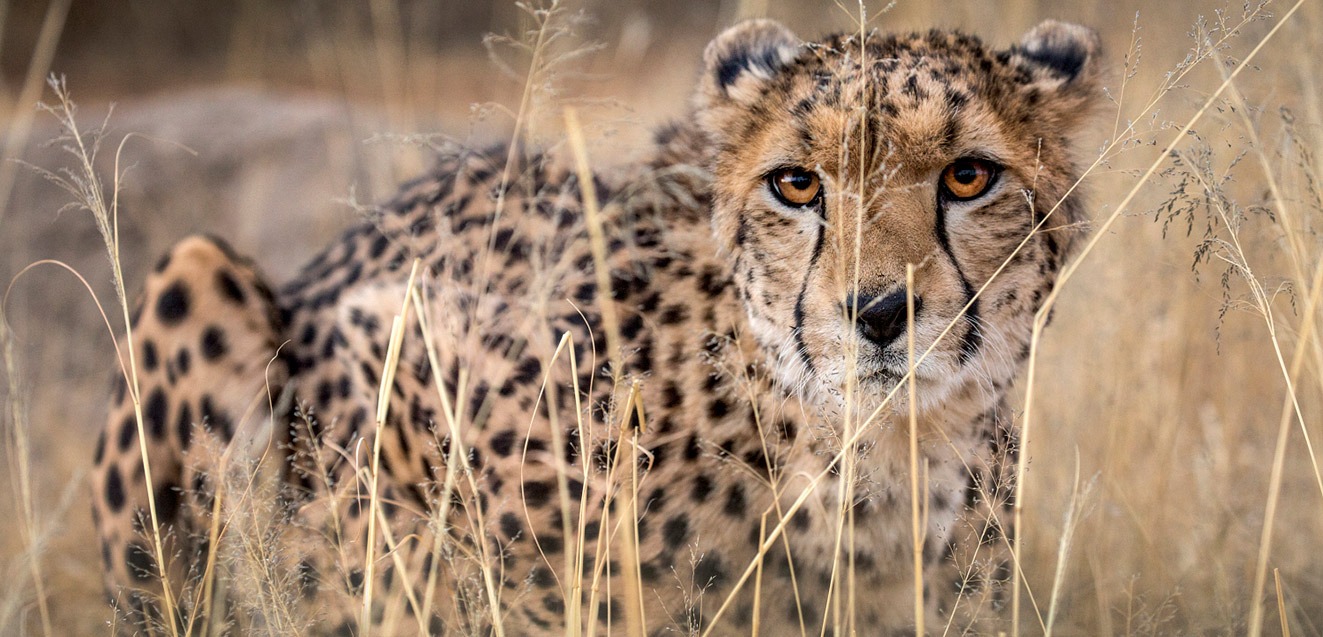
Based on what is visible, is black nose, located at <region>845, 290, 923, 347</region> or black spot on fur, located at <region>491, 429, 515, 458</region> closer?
black nose, located at <region>845, 290, 923, 347</region>

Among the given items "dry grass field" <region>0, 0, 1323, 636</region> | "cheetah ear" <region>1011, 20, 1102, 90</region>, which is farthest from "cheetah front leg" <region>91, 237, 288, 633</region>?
"cheetah ear" <region>1011, 20, 1102, 90</region>

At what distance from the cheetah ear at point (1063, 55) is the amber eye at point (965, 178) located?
324 mm

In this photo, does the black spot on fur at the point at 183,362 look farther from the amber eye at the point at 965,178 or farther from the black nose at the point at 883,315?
the amber eye at the point at 965,178

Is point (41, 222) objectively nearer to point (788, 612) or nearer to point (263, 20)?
point (788, 612)

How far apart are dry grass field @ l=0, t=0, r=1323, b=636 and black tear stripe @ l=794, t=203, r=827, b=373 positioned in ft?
1.20

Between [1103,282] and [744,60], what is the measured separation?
197 cm

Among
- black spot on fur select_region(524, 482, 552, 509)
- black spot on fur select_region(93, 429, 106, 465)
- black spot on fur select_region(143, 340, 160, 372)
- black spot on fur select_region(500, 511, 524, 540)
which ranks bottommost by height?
black spot on fur select_region(93, 429, 106, 465)

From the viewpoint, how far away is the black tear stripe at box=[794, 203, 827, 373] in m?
1.81

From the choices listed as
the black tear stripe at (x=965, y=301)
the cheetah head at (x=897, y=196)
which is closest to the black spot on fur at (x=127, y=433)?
the cheetah head at (x=897, y=196)

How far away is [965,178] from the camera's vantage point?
1.83 m

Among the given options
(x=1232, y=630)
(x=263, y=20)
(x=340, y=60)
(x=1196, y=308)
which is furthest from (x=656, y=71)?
(x=1232, y=630)

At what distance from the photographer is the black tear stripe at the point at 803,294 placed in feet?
5.94

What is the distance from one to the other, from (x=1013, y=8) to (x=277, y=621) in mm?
4255

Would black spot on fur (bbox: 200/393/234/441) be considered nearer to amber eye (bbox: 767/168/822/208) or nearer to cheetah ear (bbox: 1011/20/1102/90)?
amber eye (bbox: 767/168/822/208)
